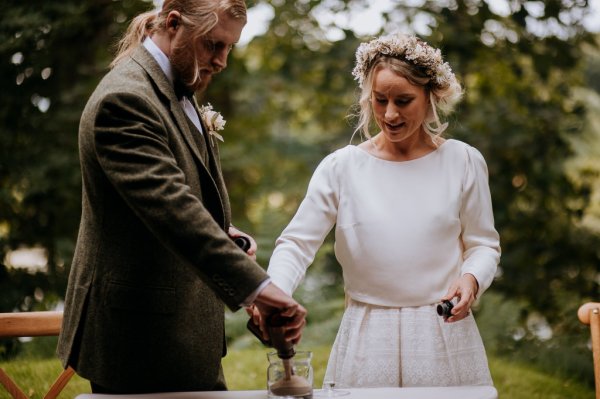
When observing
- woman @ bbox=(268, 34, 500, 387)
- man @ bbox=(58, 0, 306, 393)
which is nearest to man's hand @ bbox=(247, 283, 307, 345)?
man @ bbox=(58, 0, 306, 393)

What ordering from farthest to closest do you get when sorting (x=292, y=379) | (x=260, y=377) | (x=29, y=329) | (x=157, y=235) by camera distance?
(x=260, y=377) → (x=29, y=329) → (x=292, y=379) → (x=157, y=235)

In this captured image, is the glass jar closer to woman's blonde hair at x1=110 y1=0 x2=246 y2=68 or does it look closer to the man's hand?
the man's hand

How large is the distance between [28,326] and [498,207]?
16.0 ft

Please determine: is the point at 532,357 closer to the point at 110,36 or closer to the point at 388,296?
the point at 388,296

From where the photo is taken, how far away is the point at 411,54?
262 cm

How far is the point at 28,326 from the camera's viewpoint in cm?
271

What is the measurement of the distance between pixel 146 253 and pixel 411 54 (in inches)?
44.9

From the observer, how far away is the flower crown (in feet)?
8.63

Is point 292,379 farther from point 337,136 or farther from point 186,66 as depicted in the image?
point 337,136

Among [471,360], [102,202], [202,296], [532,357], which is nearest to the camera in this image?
[102,202]

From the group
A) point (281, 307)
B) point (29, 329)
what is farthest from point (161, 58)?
point (29, 329)

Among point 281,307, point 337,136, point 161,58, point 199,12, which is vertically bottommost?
point 337,136

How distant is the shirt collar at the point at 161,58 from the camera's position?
2.26m

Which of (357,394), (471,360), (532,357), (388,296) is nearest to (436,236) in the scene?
(388,296)
